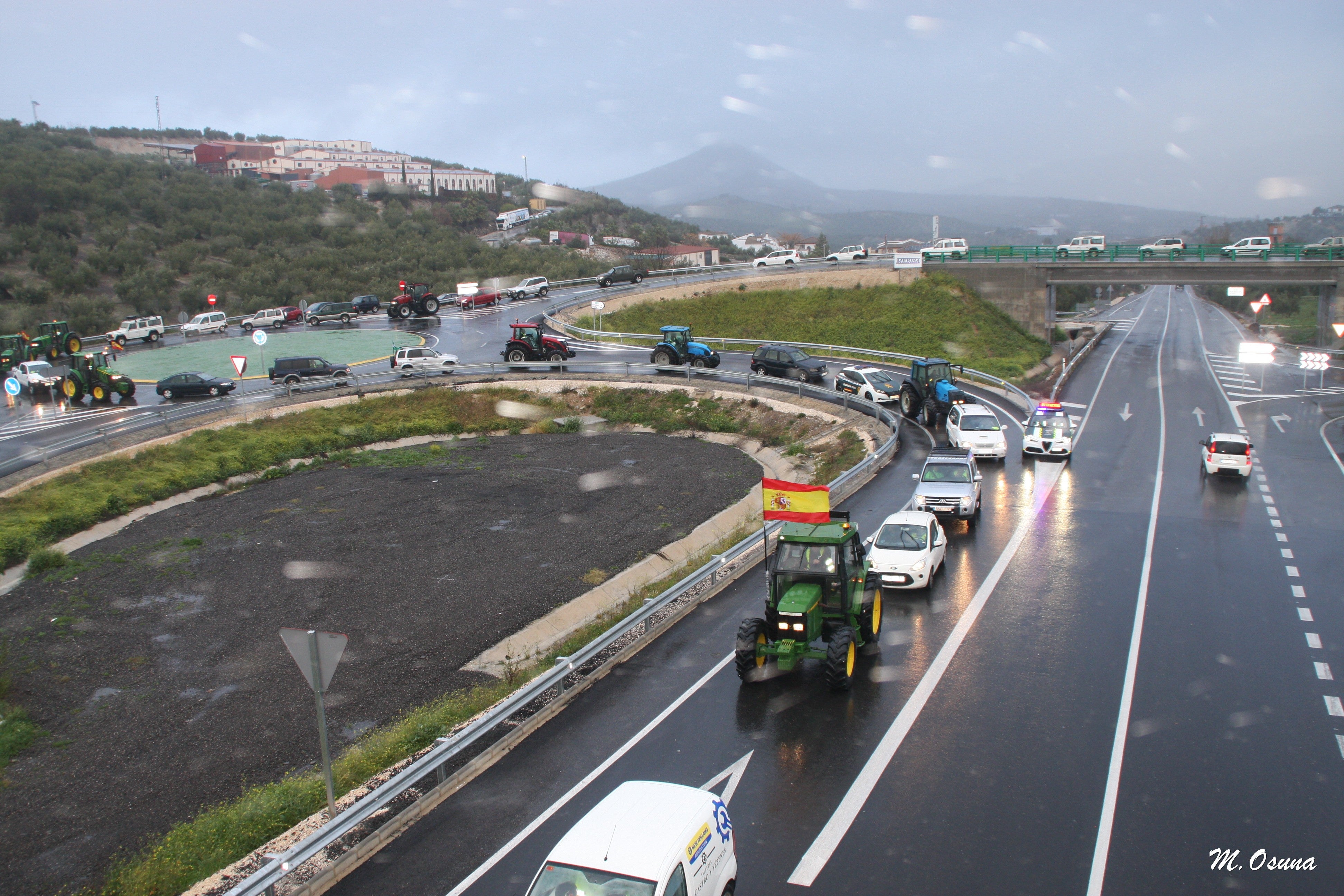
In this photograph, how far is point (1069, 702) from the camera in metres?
12.5

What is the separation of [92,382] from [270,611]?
2641 centimetres

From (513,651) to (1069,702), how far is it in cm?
1021

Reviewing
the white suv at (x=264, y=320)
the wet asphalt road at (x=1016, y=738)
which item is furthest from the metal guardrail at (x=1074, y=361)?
the white suv at (x=264, y=320)

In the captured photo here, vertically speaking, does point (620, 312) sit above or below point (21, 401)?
above

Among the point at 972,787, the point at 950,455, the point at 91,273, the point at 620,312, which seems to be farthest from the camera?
the point at 91,273

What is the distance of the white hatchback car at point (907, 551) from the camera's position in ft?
55.5

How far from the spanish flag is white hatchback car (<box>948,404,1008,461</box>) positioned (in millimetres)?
15450

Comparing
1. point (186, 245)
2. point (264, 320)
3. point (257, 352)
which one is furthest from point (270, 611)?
point (186, 245)

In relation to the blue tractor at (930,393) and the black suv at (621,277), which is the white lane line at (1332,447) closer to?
the blue tractor at (930,393)

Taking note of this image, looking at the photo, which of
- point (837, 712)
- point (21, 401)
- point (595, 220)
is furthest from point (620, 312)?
point (595, 220)

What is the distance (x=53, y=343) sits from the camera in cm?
4738

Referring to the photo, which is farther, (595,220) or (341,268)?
(595,220)

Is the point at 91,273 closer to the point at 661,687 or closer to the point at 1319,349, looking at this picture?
the point at 661,687

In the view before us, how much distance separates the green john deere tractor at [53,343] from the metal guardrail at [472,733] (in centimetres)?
4474
